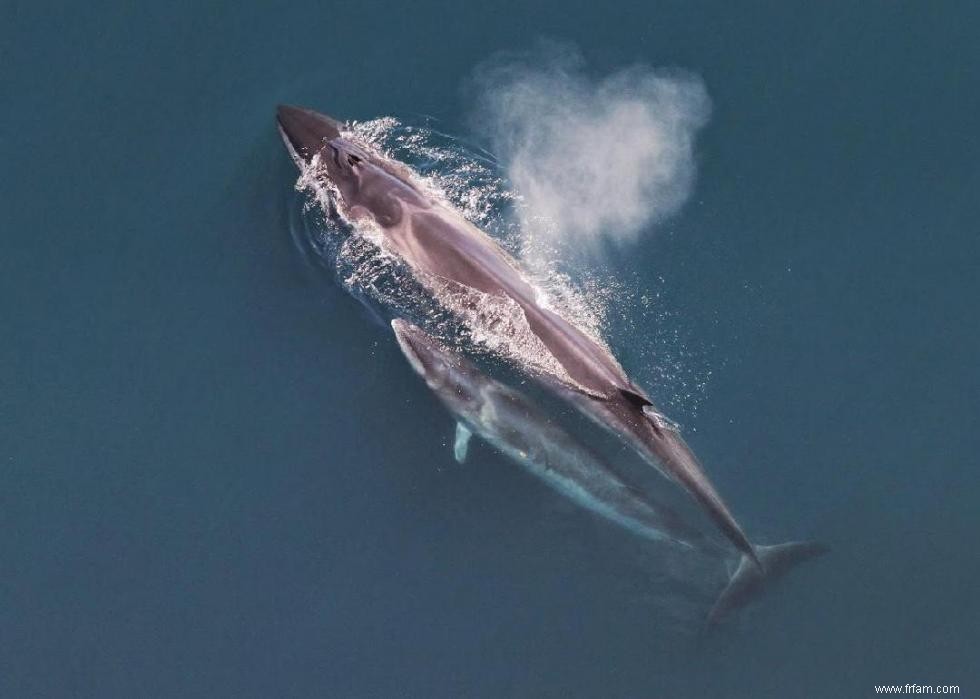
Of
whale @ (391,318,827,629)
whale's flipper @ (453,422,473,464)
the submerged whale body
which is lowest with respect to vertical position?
whale's flipper @ (453,422,473,464)

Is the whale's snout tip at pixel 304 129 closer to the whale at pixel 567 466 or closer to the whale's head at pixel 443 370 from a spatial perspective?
the whale's head at pixel 443 370

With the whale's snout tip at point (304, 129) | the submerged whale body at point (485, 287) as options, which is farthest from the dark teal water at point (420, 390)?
the submerged whale body at point (485, 287)

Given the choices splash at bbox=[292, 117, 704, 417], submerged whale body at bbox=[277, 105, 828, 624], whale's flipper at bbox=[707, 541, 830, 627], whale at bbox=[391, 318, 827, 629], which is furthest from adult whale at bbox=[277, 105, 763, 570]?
whale at bbox=[391, 318, 827, 629]

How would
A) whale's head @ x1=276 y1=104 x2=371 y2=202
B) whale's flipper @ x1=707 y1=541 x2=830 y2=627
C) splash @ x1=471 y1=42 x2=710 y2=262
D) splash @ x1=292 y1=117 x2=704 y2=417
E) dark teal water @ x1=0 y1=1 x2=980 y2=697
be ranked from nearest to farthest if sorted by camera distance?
whale's flipper @ x1=707 y1=541 x2=830 y2=627 < dark teal water @ x1=0 y1=1 x2=980 y2=697 < splash @ x1=292 y1=117 x2=704 y2=417 < splash @ x1=471 y1=42 x2=710 y2=262 < whale's head @ x1=276 y1=104 x2=371 y2=202

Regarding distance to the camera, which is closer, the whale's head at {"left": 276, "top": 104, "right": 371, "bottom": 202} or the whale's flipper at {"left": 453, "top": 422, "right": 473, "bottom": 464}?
the whale's flipper at {"left": 453, "top": 422, "right": 473, "bottom": 464}

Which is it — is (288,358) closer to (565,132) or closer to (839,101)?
(565,132)

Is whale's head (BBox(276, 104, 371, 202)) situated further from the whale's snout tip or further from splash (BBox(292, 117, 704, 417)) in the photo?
splash (BBox(292, 117, 704, 417))

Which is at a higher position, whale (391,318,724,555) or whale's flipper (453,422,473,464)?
whale (391,318,724,555)

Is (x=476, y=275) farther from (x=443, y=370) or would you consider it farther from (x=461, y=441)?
(x=461, y=441)
